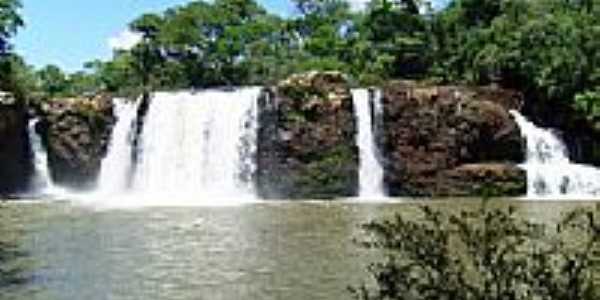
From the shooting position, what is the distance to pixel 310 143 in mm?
36375

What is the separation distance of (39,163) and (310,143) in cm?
1013

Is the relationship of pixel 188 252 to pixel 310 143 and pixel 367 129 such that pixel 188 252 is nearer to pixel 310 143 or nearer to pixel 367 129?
pixel 310 143

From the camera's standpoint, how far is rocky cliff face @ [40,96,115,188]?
131 feet

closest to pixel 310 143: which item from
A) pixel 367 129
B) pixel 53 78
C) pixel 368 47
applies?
pixel 367 129

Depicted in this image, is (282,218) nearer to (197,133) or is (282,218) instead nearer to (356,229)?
(356,229)

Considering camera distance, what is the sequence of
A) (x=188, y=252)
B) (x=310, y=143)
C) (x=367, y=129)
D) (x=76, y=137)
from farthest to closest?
(x=76, y=137)
(x=367, y=129)
(x=310, y=143)
(x=188, y=252)

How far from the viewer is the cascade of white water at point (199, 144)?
124 ft

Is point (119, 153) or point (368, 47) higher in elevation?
point (368, 47)

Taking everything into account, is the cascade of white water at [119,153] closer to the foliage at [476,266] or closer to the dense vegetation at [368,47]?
the dense vegetation at [368,47]

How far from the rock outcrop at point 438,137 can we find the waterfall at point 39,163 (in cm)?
1183

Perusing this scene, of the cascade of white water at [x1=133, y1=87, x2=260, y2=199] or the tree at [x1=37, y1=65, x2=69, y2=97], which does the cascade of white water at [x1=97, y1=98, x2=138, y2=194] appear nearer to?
the cascade of white water at [x1=133, y1=87, x2=260, y2=199]

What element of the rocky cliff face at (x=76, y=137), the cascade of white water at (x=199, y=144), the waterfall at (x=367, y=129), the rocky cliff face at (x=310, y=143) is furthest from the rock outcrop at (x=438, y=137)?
the rocky cliff face at (x=76, y=137)

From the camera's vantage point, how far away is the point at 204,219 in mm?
26328

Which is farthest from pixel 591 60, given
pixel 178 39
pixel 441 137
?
pixel 178 39
